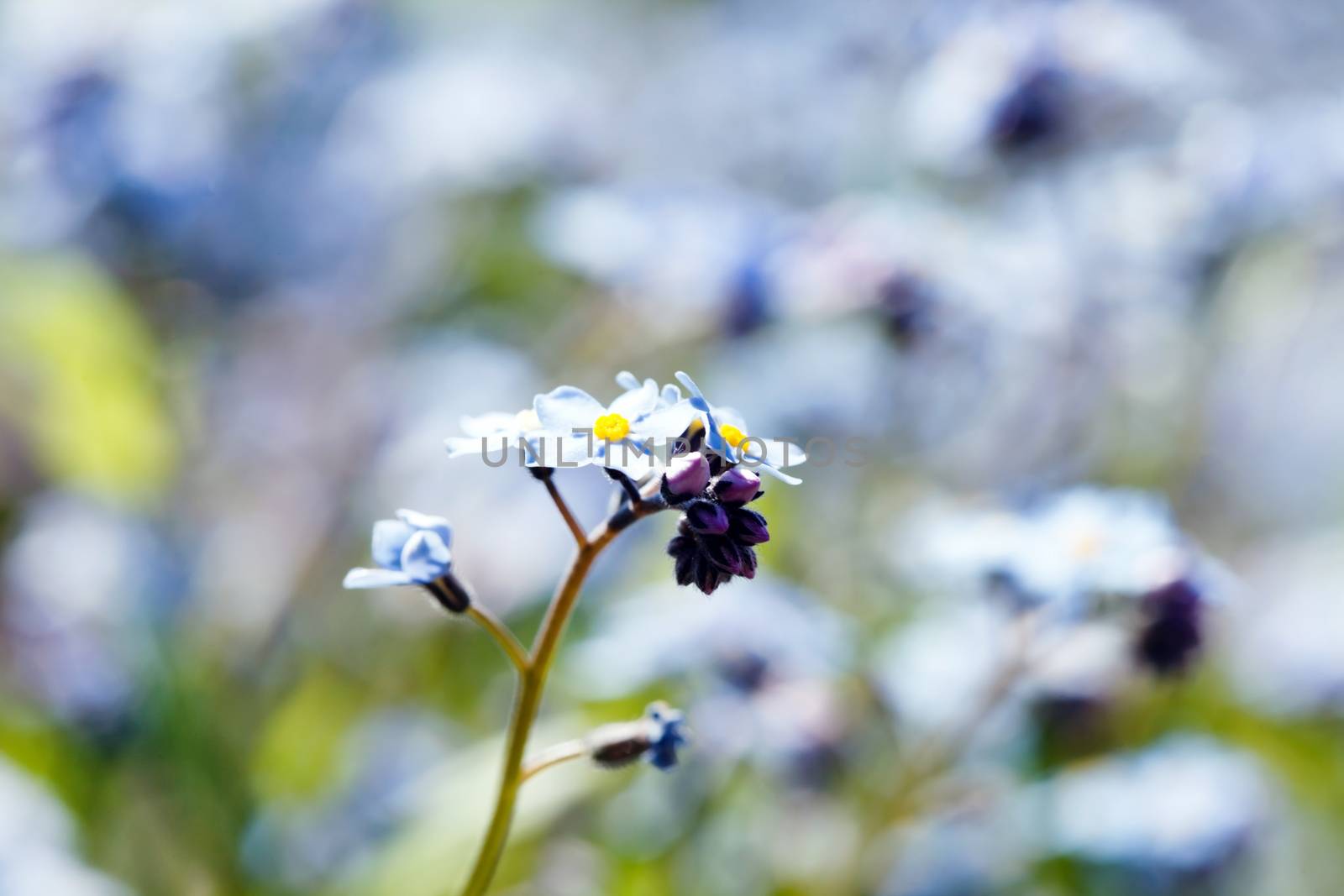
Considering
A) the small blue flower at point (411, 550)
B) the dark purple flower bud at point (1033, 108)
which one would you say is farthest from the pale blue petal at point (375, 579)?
the dark purple flower bud at point (1033, 108)

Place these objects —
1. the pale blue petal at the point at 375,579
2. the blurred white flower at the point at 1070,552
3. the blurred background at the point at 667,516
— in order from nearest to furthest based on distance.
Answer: the pale blue petal at the point at 375,579, the blurred white flower at the point at 1070,552, the blurred background at the point at 667,516

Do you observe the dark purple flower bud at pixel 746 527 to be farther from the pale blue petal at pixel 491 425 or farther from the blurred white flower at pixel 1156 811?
the blurred white flower at pixel 1156 811

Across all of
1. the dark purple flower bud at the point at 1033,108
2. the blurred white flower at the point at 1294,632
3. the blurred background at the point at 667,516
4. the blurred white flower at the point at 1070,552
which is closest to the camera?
the blurred white flower at the point at 1070,552

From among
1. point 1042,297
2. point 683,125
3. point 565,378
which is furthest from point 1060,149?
point 683,125

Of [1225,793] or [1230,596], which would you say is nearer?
[1230,596]

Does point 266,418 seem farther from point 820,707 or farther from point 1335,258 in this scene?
point 1335,258

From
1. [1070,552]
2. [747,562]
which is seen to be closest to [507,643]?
[747,562]

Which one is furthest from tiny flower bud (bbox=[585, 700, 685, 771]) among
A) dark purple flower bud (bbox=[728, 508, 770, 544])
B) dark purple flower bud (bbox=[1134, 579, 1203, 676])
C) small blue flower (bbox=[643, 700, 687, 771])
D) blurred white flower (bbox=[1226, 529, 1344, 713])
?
blurred white flower (bbox=[1226, 529, 1344, 713])
